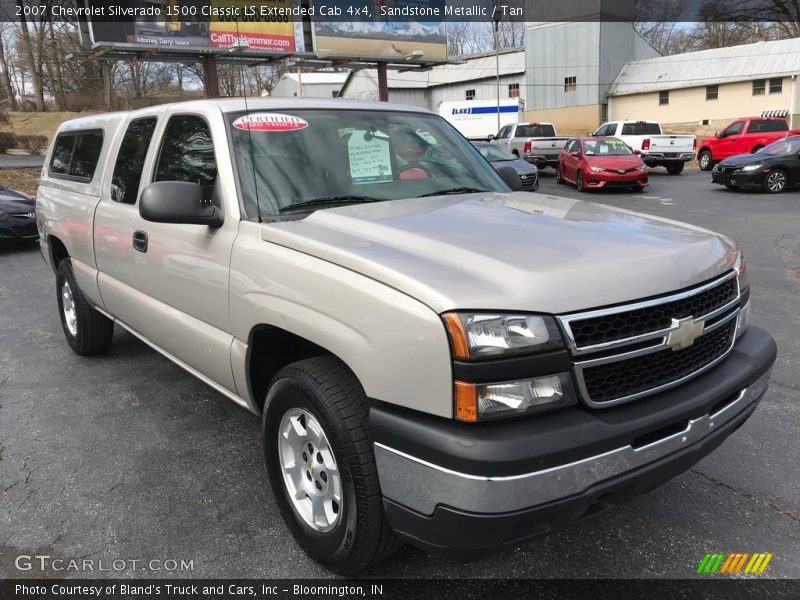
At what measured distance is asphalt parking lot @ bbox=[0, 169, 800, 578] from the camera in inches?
102

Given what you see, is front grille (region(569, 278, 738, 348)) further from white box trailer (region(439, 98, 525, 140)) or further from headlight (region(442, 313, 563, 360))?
white box trailer (region(439, 98, 525, 140))

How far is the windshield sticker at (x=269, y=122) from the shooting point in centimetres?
308

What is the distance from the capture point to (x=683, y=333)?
2.16 metres

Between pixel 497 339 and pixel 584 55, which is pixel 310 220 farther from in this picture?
pixel 584 55

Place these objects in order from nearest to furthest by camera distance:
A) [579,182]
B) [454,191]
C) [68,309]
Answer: [454,191]
[68,309]
[579,182]

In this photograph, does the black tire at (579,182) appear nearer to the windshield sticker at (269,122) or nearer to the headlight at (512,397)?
the windshield sticker at (269,122)

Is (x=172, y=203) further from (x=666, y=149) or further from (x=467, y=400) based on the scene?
(x=666, y=149)

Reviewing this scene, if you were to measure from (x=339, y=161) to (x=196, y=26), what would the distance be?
28015mm

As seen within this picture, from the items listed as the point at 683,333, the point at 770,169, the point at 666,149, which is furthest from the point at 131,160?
the point at 666,149

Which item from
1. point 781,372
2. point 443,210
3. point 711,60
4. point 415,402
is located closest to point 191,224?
point 443,210

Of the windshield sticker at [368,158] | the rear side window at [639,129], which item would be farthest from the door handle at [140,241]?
the rear side window at [639,129]

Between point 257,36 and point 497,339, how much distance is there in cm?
3052

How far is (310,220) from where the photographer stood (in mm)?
2711

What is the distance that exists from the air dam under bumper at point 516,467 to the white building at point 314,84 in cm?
5250
